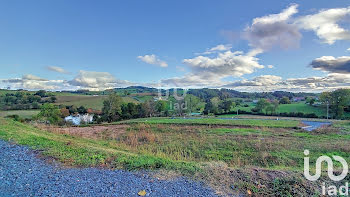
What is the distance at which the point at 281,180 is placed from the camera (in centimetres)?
446

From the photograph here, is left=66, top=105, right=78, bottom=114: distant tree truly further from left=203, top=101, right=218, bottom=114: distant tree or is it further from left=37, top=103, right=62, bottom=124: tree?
left=203, top=101, right=218, bottom=114: distant tree

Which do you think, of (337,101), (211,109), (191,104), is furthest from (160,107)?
(337,101)

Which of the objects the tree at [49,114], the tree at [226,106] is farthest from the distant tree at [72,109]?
the tree at [226,106]

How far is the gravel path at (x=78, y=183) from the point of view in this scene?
3.57 metres

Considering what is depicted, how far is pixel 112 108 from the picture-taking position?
4728 centimetres

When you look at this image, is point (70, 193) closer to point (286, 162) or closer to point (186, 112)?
point (286, 162)

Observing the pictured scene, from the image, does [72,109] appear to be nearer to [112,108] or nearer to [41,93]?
[112,108]

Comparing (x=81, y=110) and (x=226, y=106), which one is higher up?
(x=226, y=106)

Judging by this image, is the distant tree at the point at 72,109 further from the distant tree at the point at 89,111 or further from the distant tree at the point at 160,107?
the distant tree at the point at 160,107

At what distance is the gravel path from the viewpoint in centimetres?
357

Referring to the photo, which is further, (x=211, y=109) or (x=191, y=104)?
(x=191, y=104)

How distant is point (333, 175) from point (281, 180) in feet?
6.29

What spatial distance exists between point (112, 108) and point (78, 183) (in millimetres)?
46084

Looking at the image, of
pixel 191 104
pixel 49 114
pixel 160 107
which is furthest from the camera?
pixel 191 104
